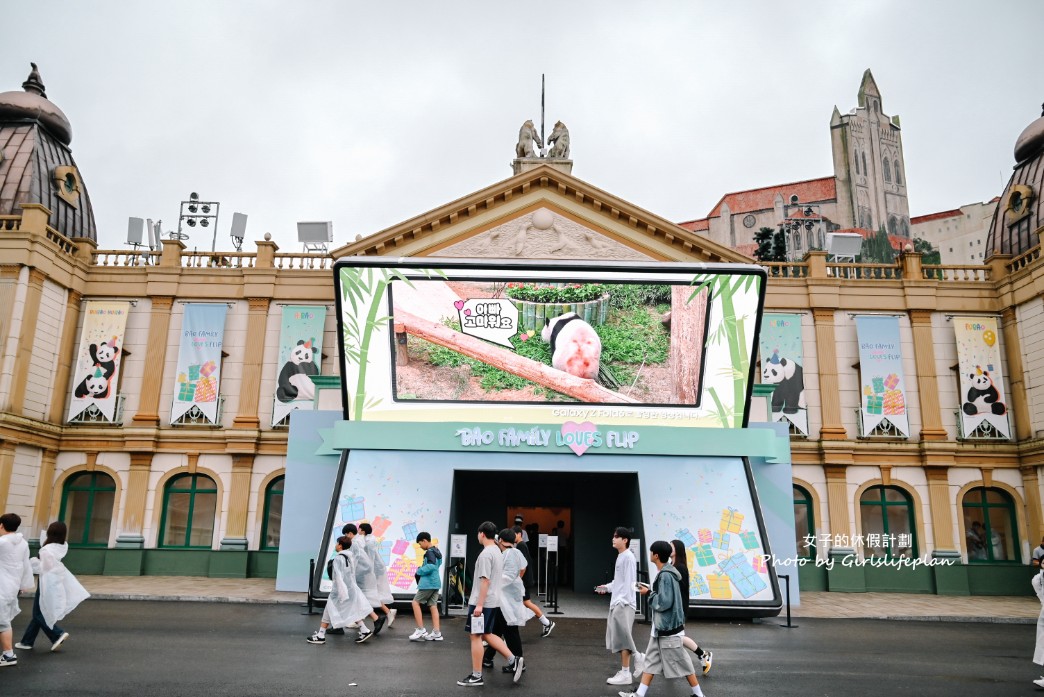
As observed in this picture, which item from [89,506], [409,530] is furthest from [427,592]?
[89,506]

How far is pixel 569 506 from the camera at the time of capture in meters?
23.5

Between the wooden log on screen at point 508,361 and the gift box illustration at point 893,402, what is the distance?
10.7 m

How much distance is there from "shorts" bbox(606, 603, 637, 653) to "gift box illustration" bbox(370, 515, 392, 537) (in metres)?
8.66

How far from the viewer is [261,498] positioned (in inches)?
1008

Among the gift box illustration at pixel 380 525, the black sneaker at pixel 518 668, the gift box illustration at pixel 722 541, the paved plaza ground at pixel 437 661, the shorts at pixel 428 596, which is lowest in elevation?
the paved plaza ground at pixel 437 661

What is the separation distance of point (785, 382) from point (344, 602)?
18181mm

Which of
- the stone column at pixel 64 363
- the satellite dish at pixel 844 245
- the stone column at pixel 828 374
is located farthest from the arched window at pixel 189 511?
the satellite dish at pixel 844 245

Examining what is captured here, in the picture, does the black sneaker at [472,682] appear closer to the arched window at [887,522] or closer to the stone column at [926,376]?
the arched window at [887,522]

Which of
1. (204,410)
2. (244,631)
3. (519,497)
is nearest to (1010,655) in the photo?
(244,631)

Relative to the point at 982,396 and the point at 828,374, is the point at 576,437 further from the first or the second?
the point at 982,396

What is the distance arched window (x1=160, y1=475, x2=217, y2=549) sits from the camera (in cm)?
2541

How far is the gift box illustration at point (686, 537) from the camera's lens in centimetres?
1697

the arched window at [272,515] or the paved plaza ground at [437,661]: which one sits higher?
the arched window at [272,515]

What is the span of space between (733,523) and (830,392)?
10.6 m
